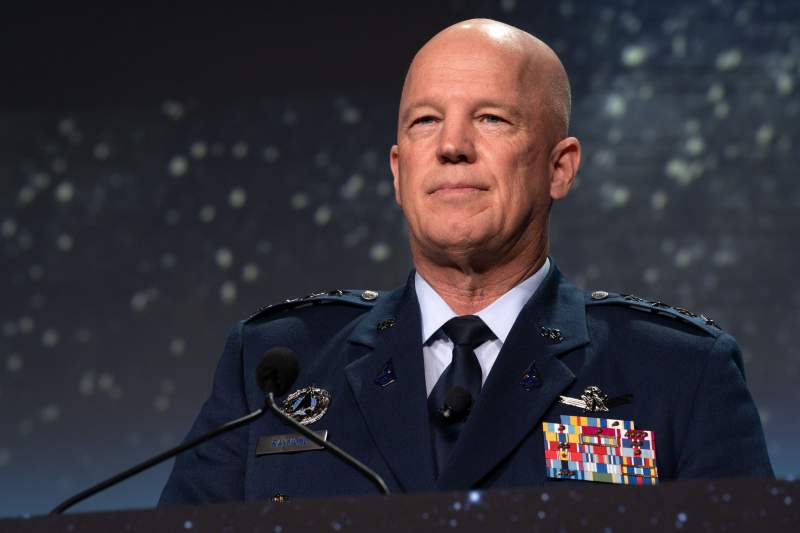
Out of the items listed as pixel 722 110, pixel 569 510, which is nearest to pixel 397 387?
pixel 569 510

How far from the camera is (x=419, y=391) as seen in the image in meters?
1.32

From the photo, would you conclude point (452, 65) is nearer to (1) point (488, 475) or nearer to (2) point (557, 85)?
(2) point (557, 85)

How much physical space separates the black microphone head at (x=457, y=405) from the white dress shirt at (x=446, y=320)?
2.0 inches

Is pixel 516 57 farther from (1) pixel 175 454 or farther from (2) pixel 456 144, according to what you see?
(1) pixel 175 454

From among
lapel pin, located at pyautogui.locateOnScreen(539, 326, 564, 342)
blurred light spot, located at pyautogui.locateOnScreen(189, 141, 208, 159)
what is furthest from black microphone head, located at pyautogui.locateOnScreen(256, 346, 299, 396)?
blurred light spot, located at pyautogui.locateOnScreen(189, 141, 208, 159)

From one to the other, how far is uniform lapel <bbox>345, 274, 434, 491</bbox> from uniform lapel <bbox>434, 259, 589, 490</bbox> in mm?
29

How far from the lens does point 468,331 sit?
54.3 inches

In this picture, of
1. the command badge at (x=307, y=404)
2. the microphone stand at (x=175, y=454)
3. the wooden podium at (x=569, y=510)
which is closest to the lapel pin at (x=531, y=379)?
the command badge at (x=307, y=404)

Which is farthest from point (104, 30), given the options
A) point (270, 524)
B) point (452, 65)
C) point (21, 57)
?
point (270, 524)

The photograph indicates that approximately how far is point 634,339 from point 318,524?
2.71 feet

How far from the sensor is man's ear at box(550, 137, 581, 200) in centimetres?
153

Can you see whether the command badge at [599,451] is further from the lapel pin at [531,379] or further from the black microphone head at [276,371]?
the black microphone head at [276,371]

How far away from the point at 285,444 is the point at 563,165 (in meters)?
0.57

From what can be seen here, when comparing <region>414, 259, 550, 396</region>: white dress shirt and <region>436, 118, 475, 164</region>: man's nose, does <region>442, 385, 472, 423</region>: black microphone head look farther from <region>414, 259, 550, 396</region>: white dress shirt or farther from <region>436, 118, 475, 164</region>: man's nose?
<region>436, 118, 475, 164</region>: man's nose
